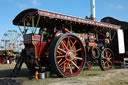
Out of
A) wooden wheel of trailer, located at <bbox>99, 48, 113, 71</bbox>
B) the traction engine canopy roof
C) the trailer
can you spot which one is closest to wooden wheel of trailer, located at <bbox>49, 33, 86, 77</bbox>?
the traction engine canopy roof

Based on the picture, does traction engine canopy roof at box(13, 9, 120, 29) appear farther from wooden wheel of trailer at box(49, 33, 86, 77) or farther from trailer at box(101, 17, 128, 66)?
trailer at box(101, 17, 128, 66)

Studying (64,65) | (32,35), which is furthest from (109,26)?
(32,35)

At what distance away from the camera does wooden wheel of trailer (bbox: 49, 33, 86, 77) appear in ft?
22.5

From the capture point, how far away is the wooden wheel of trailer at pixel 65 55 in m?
6.86

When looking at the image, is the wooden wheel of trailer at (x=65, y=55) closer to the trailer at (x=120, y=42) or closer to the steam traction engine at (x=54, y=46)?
the steam traction engine at (x=54, y=46)

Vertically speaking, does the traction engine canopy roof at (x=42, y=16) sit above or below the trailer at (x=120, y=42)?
above

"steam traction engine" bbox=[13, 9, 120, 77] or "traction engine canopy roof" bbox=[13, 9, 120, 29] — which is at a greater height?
"traction engine canopy roof" bbox=[13, 9, 120, 29]

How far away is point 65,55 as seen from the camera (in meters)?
7.45

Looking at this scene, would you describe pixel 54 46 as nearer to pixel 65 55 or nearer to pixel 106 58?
pixel 65 55

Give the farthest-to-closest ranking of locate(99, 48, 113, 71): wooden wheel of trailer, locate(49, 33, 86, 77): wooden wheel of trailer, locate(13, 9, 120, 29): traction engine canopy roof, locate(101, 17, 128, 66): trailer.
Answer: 1. locate(101, 17, 128, 66): trailer
2. locate(99, 48, 113, 71): wooden wheel of trailer
3. locate(13, 9, 120, 29): traction engine canopy roof
4. locate(49, 33, 86, 77): wooden wheel of trailer

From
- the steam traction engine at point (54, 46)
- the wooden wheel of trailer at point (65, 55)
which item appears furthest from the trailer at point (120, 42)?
the wooden wheel of trailer at point (65, 55)

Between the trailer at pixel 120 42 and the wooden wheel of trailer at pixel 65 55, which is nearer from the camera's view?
the wooden wheel of trailer at pixel 65 55

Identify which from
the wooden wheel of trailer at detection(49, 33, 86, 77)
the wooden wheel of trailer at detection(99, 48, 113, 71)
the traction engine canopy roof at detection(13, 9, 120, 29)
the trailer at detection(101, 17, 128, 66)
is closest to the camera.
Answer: the wooden wheel of trailer at detection(49, 33, 86, 77)

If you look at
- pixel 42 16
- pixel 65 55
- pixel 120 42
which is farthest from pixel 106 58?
pixel 42 16
